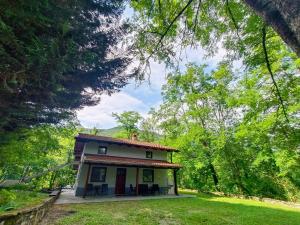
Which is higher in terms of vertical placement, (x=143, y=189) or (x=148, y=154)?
(x=148, y=154)

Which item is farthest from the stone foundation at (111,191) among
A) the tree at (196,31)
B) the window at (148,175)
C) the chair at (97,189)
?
the tree at (196,31)

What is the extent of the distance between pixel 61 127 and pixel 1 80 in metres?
4.16

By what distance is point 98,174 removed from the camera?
15039mm

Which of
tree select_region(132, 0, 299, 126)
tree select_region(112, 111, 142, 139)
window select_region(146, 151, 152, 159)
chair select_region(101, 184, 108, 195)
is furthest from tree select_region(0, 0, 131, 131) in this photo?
tree select_region(112, 111, 142, 139)

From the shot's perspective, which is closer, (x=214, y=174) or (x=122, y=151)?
(x=122, y=151)

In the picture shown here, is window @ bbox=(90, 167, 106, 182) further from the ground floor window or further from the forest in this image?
the forest

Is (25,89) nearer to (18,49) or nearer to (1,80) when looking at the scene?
(1,80)

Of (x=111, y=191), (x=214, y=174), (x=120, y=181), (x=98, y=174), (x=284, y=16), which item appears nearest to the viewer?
(x=284, y=16)

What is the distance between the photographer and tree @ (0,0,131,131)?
384cm

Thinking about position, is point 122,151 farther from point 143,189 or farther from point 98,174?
point 143,189

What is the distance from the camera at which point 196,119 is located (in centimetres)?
2205

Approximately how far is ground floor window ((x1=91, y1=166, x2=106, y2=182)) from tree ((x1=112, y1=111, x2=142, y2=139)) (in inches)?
631

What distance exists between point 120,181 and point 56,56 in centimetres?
1360

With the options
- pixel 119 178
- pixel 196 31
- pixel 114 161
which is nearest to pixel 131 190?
pixel 119 178
